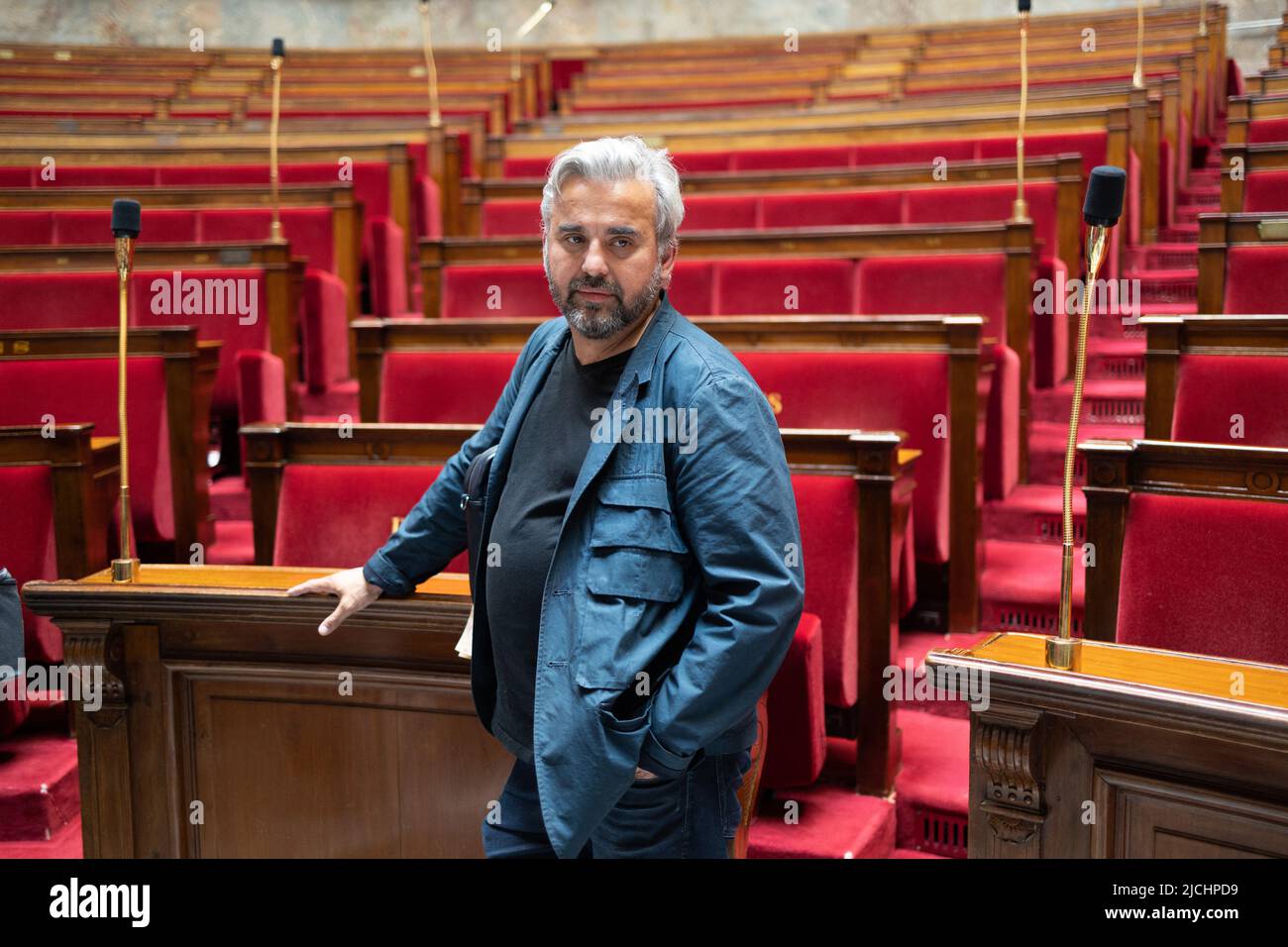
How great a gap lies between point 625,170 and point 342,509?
275mm

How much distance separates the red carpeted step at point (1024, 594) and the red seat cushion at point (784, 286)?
198 millimetres

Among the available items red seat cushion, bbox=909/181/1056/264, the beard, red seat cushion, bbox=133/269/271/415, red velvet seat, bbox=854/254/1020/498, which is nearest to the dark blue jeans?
the beard

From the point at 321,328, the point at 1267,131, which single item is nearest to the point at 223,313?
the point at 321,328

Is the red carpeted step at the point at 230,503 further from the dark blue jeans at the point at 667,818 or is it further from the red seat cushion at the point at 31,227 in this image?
the dark blue jeans at the point at 667,818

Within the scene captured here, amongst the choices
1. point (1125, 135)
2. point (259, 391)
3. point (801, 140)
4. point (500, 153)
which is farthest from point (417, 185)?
point (1125, 135)

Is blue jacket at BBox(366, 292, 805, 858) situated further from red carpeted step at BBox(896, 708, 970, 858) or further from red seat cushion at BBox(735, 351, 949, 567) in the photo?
red seat cushion at BBox(735, 351, 949, 567)

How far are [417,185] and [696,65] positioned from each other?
554mm

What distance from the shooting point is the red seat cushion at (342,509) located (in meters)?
0.51

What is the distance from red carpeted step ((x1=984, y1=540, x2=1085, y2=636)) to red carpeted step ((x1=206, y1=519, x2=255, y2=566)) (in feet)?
1.22

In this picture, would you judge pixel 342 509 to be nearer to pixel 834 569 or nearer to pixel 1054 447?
pixel 834 569

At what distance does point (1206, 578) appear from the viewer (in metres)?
0.39

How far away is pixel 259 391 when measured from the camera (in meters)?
0.74

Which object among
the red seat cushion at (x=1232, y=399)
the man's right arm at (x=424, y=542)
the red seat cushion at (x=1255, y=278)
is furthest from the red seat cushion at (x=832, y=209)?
the man's right arm at (x=424, y=542)
